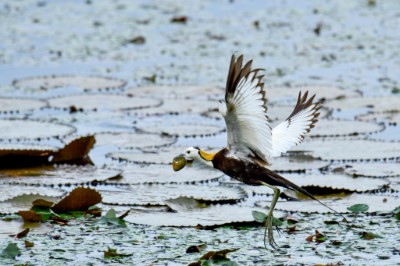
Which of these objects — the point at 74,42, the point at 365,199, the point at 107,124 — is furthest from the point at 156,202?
the point at 74,42

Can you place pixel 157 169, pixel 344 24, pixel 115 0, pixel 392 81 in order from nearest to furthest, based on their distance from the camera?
pixel 157 169, pixel 392 81, pixel 344 24, pixel 115 0

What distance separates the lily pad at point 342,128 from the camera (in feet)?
19.7

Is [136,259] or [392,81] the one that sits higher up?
[392,81]

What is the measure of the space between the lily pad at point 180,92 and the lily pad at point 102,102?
0.70 ft

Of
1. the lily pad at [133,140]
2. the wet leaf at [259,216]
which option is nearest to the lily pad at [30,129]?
the lily pad at [133,140]

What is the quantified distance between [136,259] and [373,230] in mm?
1005

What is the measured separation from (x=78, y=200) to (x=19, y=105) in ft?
7.35

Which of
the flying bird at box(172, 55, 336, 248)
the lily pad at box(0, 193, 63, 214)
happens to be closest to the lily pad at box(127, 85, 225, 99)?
the lily pad at box(0, 193, 63, 214)

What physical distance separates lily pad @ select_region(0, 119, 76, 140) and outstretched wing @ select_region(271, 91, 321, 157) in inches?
76.5

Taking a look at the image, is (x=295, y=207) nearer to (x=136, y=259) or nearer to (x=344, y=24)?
(x=136, y=259)

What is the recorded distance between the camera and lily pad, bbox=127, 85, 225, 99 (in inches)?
282

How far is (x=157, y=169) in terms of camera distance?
5262 millimetres

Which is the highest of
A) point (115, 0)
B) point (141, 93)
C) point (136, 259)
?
point (115, 0)

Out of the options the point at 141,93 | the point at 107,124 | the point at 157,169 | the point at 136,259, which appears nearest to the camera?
the point at 136,259
